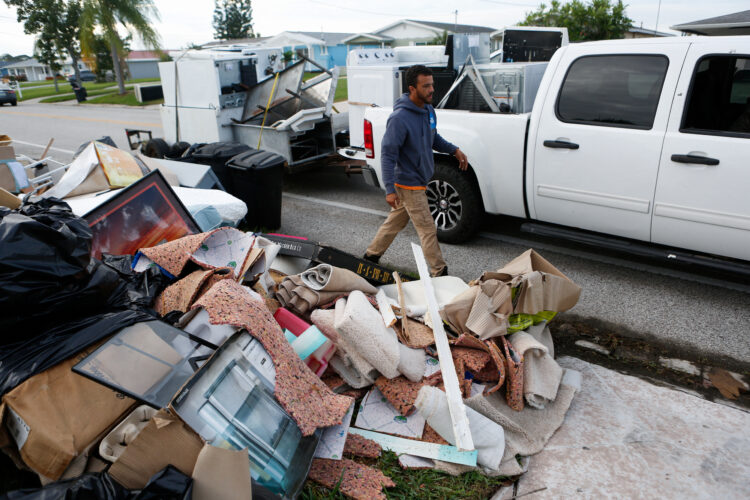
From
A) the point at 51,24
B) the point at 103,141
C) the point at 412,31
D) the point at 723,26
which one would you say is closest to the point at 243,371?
the point at 103,141

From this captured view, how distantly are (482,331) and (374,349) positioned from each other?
2.24ft

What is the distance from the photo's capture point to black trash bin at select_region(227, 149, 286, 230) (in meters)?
5.77

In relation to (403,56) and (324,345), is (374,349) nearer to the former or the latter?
(324,345)

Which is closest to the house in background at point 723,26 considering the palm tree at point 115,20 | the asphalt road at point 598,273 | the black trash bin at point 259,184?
the asphalt road at point 598,273

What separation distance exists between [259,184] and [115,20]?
90.5 ft

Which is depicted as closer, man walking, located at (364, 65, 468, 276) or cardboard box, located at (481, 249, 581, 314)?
cardboard box, located at (481, 249, 581, 314)

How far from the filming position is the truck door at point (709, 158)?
12.0 ft

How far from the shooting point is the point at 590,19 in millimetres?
23469

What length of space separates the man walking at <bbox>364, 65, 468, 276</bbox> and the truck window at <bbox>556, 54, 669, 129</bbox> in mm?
1040

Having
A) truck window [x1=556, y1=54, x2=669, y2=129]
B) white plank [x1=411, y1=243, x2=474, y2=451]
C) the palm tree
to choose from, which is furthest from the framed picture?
the palm tree

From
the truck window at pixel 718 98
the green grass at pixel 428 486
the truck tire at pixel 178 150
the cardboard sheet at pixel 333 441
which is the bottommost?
the green grass at pixel 428 486

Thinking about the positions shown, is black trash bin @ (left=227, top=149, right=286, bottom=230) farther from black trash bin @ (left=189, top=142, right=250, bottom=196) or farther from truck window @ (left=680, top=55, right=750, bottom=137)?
Answer: truck window @ (left=680, top=55, right=750, bottom=137)

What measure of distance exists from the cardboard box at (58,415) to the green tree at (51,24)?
138 feet

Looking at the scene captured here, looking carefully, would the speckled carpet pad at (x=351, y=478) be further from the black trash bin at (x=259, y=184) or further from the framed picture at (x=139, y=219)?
the black trash bin at (x=259, y=184)
